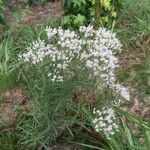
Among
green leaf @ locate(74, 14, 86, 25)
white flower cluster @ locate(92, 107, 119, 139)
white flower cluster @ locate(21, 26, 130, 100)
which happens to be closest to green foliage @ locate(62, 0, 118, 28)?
green leaf @ locate(74, 14, 86, 25)

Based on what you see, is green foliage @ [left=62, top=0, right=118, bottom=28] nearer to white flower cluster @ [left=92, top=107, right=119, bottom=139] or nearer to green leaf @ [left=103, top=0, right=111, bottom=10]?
green leaf @ [left=103, top=0, right=111, bottom=10]

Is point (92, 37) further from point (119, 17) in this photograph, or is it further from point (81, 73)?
point (119, 17)

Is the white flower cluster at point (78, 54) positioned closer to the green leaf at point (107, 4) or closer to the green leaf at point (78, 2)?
the green leaf at point (78, 2)

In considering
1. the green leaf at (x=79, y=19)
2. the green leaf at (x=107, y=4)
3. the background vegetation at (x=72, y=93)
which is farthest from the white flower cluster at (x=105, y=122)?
the green leaf at (x=107, y=4)

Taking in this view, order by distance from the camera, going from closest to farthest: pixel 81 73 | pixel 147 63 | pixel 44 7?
pixel 81 73
pixel 147 63
pixel 44 7

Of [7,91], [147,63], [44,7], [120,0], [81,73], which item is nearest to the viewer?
[81,73]

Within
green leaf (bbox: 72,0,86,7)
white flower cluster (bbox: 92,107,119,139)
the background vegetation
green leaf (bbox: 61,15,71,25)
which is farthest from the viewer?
green leaf (bbox: 61,15,71,25)

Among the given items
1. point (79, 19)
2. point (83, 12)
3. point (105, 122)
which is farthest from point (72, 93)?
point (83, 12)

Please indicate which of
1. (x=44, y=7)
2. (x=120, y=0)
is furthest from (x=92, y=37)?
(x=44, y=7)
